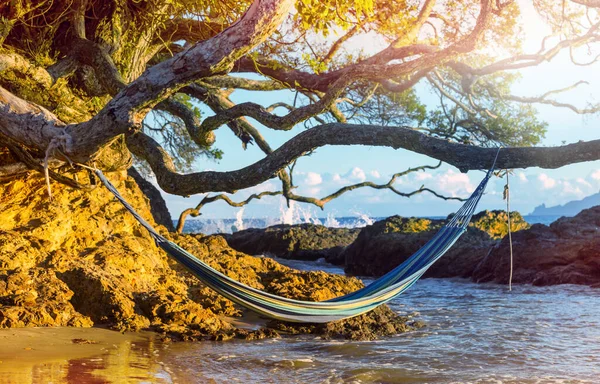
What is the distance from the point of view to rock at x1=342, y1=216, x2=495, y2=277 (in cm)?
1103

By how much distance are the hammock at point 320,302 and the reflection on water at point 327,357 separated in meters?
0.36

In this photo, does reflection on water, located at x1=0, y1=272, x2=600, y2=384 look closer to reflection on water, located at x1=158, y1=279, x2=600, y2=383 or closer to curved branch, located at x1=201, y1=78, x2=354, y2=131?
reflection on water, located at x1=158, y1=279, x2=600, y2=383

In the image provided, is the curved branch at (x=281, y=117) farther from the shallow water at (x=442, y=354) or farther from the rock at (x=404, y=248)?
the rock at (x=404, y=248)

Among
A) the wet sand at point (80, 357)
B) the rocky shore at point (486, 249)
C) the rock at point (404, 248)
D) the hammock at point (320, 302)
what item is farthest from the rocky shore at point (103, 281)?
the rock at point (404, 248)

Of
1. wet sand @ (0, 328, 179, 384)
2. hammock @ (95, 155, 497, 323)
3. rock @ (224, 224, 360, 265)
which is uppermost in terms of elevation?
rock @ (224, 224, 360, 265)

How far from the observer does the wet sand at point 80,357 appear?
3.48 metres

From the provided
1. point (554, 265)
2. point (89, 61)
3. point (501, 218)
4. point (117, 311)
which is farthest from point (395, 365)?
point (501, 218)

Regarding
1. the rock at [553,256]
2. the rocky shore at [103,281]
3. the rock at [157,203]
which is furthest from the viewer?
the rock at [157,203]

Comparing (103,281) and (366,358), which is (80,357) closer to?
(103,281)

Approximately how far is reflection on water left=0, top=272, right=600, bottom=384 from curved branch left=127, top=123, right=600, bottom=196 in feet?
4.28

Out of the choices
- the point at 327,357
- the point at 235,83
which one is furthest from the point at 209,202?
the point at 327,357

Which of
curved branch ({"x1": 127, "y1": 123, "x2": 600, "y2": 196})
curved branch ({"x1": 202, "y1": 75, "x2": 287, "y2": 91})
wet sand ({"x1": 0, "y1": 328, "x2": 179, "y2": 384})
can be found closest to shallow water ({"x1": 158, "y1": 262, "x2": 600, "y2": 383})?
wet sand ({"x1": 0, "y1": 328, "x2": 179, "y2": 384})

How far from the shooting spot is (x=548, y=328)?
626cm

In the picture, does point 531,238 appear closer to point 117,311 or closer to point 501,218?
point 501,218
